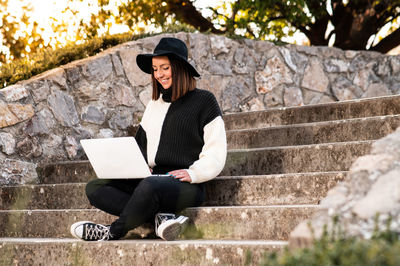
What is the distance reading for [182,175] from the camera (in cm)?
331

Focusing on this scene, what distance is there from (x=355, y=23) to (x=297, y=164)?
6.03m

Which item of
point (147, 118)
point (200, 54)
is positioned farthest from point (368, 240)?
point (200, 54)

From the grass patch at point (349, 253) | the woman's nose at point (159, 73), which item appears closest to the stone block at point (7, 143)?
the woman's nose at point (159, 73)

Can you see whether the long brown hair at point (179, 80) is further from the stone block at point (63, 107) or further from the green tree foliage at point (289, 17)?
the green tree foliage at point (289, 17)

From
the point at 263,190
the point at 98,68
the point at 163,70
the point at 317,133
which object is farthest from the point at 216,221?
the point at 98,68

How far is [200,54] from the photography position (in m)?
6.55

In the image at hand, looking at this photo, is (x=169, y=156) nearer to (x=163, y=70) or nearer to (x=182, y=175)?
(x=182, y=175)

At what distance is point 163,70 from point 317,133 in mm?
1383

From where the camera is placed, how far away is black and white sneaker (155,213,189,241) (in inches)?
120

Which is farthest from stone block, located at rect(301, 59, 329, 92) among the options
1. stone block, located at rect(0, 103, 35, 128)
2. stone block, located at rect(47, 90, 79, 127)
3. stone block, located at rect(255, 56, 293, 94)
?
stone block, located at rect(0, 103, 35, 128)

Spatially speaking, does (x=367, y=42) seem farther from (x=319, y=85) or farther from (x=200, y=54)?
(x=200, y=54)

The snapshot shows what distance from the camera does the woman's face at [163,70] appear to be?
11.8 feet

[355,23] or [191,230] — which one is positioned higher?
[355,23]

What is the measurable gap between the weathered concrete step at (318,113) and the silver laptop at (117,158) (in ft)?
6.85
